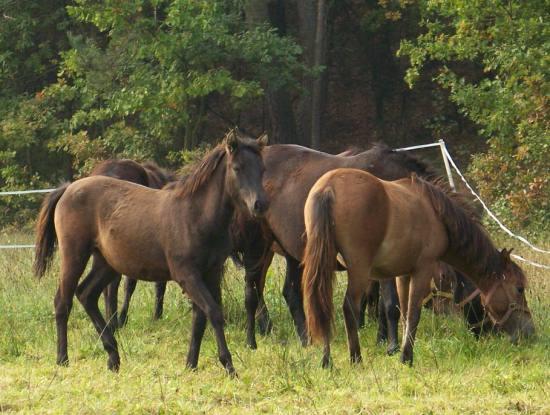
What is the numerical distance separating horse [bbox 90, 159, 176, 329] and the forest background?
7606 millimetres

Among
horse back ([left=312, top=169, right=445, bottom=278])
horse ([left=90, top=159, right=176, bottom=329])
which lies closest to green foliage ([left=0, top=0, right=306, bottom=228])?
horse ([left=90, top=159, right=176, bottom=329])

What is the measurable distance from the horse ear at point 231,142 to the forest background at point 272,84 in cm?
1004

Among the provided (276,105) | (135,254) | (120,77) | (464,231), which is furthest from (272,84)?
(135,254)

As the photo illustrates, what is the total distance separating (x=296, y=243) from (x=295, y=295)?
0.80 meters

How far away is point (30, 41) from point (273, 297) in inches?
667

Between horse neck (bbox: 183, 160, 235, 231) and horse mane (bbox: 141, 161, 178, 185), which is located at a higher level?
horse neck (bbox: 183, 160, 235, 231)

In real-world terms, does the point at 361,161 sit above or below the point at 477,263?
above

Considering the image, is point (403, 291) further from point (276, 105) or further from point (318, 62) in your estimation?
point (318, 62)

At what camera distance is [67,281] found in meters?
9.37

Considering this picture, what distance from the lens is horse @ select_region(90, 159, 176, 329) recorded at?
11242mm

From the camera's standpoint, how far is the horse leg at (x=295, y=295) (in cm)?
1084

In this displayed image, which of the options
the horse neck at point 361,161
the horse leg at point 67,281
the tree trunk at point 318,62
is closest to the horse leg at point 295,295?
the horse neck at point 361,161

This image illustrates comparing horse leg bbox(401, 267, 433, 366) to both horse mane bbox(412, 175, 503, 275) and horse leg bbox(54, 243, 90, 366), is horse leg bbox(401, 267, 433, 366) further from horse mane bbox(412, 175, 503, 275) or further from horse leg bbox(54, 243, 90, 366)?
horse leg bbox(54, 243, 90, 366)

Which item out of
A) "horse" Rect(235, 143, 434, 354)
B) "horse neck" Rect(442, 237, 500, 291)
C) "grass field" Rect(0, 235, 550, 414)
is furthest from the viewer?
"horse" Rect(235, 143, 434, 354)
